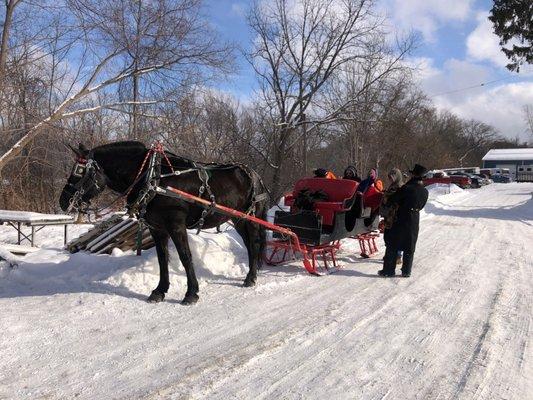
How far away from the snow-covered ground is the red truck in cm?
3218

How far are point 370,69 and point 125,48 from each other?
35.0 feet

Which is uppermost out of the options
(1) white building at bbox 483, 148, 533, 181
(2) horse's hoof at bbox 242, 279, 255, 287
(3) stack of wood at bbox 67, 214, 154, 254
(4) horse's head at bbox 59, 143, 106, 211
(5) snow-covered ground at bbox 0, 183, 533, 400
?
(1) white building at bbox 483, 148, 533, 181

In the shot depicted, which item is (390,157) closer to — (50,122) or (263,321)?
(50,122)

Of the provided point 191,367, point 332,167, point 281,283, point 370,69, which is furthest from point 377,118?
point 191,367

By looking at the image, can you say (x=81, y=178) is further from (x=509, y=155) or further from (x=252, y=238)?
(x=509, y=155)

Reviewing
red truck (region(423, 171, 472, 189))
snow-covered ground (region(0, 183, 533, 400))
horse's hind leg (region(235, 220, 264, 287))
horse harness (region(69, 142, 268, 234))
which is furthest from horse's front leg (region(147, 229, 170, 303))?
red truck (region(423, 171, 472, 189))

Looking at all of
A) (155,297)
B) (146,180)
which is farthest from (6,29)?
(155,297)

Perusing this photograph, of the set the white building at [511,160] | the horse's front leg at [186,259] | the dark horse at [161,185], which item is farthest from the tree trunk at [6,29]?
the white building at [511,160]

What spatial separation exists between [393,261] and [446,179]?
33.9 metres

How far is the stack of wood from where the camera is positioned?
724 cm

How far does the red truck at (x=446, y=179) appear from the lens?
3784 cm

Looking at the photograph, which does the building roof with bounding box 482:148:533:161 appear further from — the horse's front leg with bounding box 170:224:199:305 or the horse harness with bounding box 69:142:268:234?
the horse's front leg with bounding box 170:224:199:305

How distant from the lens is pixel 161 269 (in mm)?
5492

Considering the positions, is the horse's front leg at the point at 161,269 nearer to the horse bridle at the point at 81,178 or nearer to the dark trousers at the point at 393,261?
the horse bridle at the point at 81,178
